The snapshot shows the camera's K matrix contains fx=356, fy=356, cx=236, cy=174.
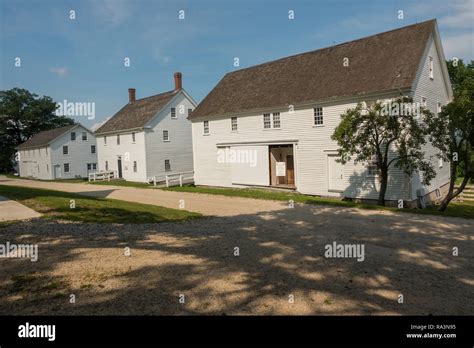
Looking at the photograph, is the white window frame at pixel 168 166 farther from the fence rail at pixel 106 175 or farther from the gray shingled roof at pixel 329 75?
the gray shingled roof at pixel 329 75

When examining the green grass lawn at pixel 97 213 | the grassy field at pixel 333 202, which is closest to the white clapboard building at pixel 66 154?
the grassy field at pixel 333 202

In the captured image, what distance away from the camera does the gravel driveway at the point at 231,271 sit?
18.3 ft

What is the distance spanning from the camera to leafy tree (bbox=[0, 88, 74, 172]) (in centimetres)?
7000

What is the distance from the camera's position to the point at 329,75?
2391 centimetres

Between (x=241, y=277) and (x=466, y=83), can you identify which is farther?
(x=466, y=83)

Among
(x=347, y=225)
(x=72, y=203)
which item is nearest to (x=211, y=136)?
(x=72, y=203)

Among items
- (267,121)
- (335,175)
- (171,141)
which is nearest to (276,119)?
(267,121)

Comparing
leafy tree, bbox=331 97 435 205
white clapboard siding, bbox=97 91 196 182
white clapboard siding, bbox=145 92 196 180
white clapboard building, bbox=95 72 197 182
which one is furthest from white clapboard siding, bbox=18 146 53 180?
leafy tree, bbox=331 97 435 205

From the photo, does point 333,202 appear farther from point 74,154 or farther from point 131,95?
point 74,154

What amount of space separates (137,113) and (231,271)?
3771 centimetres

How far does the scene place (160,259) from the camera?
779cm

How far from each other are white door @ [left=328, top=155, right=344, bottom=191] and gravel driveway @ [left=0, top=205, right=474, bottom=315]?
32.0ft
